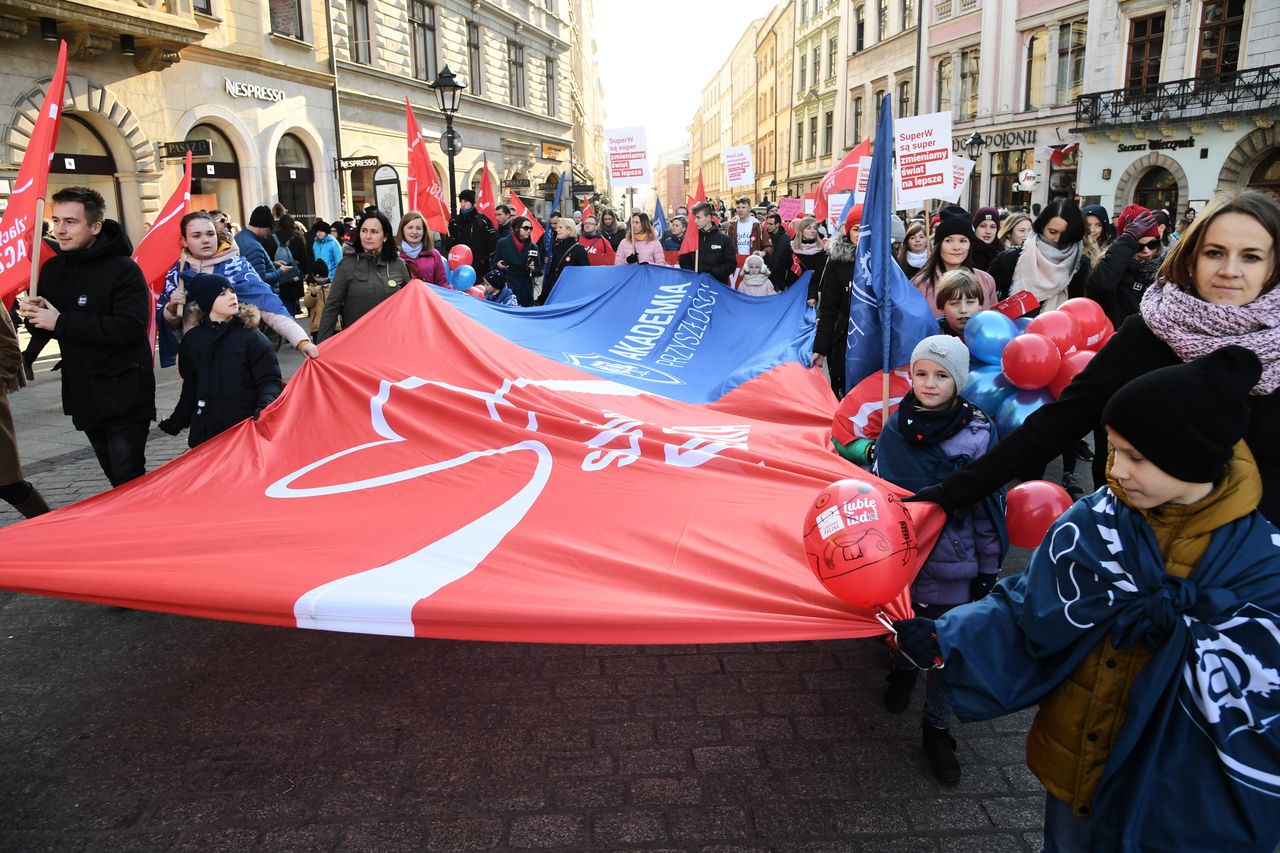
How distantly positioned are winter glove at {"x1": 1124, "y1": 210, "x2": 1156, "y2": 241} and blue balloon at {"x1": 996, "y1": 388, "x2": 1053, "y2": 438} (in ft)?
8.42

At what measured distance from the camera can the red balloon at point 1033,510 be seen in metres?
3.04

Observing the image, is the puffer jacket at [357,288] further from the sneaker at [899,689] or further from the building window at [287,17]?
the building window at [287,17]

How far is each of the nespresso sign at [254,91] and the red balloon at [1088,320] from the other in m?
19.0

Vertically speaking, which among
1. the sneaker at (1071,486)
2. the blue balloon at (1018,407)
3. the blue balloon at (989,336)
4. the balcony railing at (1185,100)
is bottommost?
the sneaker at (1071,486)

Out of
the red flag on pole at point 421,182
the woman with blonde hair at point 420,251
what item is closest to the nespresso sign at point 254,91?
the red flag on pole at point 421,182

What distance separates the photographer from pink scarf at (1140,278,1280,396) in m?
2.21

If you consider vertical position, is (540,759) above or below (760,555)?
below

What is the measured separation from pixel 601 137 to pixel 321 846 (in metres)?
97.7

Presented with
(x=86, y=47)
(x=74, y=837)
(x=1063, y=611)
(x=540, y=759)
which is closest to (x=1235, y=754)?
(x=1063, y=611)

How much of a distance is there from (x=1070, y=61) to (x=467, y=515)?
33643 millimetres

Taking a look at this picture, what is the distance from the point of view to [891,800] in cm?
299

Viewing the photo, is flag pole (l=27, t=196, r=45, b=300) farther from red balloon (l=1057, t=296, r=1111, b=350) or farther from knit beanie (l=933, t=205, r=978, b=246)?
knit beanie (l=933, t=205, r=978, b=246)

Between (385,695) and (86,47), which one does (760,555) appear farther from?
(86,47)

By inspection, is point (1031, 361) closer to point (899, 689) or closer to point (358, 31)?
point (899, 689)
